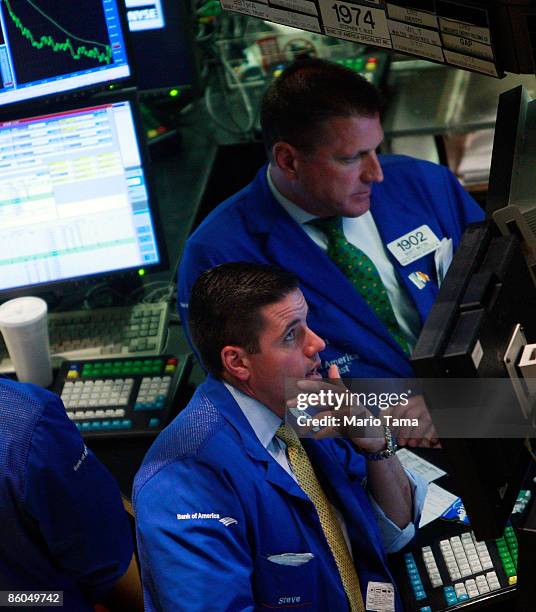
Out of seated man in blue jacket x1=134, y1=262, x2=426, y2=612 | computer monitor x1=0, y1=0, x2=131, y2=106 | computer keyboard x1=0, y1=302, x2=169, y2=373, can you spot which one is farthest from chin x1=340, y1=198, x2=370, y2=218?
computer monitor x1=0, y1=0, x2=131, y2=106

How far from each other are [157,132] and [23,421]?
1906 millimetres

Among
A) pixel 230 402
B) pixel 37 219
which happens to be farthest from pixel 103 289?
pixel 230 402

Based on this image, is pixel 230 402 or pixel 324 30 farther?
pixel 230 402

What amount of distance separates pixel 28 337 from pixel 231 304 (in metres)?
0.85

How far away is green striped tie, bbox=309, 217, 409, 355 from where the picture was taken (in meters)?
2.55

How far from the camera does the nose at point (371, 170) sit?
2.52 meters

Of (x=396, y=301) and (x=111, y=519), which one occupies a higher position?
(x=396, y=301)

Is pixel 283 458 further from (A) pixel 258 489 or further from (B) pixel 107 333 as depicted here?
(B) pixel 107 333

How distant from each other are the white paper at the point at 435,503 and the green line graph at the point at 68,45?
4.79ft

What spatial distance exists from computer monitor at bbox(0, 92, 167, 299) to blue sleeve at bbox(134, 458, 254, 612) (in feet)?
3.44

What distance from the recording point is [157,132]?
3680 millimetres

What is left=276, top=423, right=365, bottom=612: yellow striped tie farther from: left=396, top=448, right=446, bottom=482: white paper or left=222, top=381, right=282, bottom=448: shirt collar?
left=396, top=448, right=446, bottom=482: white paper

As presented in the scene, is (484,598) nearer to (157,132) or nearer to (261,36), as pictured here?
(157,132)

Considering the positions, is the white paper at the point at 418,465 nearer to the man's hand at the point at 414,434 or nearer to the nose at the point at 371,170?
the man's hand at the point at 414,434
